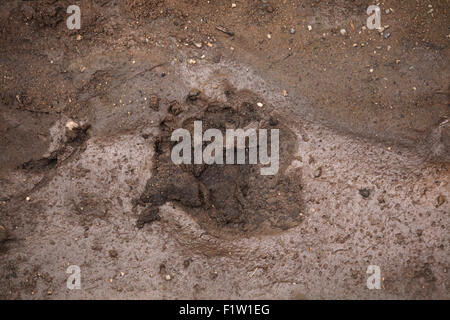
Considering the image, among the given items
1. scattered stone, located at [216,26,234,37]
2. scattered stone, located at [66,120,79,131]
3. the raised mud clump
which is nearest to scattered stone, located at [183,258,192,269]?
the raised mud clump

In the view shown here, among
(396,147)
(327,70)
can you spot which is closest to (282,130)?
(327,70)

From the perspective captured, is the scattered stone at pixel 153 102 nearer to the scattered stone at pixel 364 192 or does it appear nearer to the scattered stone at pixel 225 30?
the scattered stone at pixel 225 30

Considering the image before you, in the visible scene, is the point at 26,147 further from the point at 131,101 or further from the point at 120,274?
the point at 120,274

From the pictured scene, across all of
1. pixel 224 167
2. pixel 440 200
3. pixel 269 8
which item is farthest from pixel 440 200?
pixel 269 8

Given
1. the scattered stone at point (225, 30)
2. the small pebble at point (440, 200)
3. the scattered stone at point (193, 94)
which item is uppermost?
the scattered stone at point (225, 30)

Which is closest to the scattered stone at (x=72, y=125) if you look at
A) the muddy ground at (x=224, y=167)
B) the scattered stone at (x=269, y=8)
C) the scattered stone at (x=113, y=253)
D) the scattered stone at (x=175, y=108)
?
the muddy ground at (x=224, y=167)

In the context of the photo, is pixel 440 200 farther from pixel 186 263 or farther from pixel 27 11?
pixel 27 11
